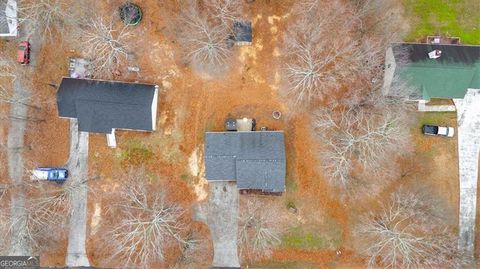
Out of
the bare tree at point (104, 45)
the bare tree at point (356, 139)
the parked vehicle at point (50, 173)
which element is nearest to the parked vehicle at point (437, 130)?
the bare tree at point (356, 139)

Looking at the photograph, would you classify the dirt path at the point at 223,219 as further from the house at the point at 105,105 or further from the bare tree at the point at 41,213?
the bare tree at the point at 41,213

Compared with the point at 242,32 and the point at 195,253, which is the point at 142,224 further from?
the point at 242,32

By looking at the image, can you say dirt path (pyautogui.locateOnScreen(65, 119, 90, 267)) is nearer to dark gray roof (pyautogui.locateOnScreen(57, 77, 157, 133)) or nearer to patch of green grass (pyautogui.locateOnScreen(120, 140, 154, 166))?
dark gray roof (pyautogui.locateOnScreen(57, 77, 157, 133))

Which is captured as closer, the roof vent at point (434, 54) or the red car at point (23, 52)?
the roof vent at point (434, 54)

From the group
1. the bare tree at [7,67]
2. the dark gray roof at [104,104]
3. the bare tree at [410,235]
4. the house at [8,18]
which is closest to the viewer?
the dark gray roof at [104,104]

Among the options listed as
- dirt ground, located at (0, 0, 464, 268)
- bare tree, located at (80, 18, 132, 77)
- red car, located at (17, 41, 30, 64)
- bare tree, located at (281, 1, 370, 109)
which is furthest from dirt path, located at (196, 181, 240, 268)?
red car, located at (17, 41, 30, 64)

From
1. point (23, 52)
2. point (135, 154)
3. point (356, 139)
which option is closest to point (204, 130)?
point (135, 154)
